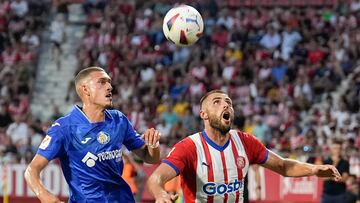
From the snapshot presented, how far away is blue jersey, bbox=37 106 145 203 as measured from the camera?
7914mm

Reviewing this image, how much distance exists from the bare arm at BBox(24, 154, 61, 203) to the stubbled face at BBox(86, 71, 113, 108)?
0.76 meters

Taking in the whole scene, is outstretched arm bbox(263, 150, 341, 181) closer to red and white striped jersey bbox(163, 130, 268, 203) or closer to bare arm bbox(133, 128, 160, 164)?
red and white striped jersey bbox(163, 130, 268, 203)

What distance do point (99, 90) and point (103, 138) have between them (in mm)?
461

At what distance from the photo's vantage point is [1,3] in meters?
26.4

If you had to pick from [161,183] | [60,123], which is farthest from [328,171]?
[60,123]

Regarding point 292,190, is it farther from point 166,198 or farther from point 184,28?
point 166,198

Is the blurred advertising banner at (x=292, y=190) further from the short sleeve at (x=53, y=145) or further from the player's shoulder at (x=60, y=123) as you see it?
the short sleeve at (x=53, y=145)

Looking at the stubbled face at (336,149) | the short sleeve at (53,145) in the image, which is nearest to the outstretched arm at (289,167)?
the short sleeve at (53,145)

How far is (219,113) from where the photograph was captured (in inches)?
308

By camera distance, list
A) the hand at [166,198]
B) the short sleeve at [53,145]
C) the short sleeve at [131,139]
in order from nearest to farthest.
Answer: the hand at [166,198]
the short sleeve at [53,145]
the short sleeve at [131,139]

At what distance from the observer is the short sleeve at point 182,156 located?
7.62 meters

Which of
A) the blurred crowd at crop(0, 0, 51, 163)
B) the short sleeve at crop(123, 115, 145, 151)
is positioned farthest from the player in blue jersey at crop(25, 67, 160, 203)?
the blurred crowd at crop(0, 0, 51, 163)

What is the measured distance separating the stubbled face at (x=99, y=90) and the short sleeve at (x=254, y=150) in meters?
1.27

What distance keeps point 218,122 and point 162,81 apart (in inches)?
578
